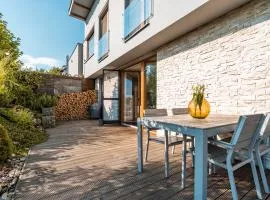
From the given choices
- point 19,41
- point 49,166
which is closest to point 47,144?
point 49,166

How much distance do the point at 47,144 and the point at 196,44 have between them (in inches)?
162

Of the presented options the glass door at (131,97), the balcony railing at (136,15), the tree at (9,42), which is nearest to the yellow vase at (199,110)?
the balcony railing at (136,15)

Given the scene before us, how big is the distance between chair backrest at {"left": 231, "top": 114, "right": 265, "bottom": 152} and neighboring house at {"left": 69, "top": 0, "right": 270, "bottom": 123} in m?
1.26

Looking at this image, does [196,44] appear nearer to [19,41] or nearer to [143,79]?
[143,79]

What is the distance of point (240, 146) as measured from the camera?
2254mm

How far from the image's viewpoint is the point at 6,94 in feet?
23.8

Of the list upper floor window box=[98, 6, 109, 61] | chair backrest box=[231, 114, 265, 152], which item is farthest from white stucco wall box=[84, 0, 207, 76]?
chair backrest box=[231, 114, 265, 152]

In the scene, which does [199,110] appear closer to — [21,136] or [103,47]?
[21,136]

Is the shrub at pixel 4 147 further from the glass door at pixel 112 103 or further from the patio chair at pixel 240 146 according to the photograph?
the glass door at pixel 112 103

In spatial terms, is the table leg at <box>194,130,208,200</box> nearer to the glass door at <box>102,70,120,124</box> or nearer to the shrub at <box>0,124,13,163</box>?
the shrub at <box>0,124,13,163</box>

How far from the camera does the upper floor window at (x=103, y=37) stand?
28.7 ft

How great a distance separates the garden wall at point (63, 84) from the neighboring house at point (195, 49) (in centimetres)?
329

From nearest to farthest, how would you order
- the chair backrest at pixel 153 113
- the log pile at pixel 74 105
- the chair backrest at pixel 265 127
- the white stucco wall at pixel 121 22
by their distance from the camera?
the chair backrest at pixel 265 127 < the chair backrest at pixel 153 113 < the white stucco wall at pixel 121 22 < the log pile at pixel 74 105

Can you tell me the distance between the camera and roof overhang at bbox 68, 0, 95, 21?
38.3ft
